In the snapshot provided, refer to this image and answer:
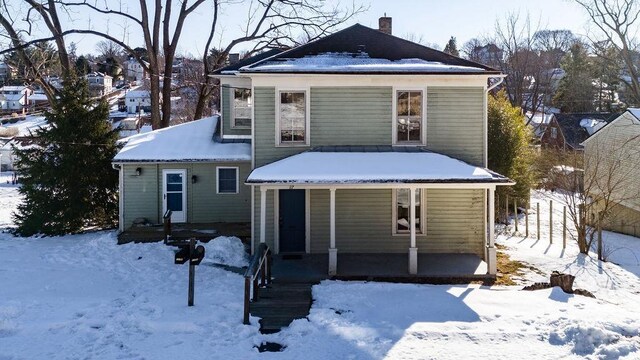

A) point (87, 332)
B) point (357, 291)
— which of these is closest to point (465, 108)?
point (357, 291)

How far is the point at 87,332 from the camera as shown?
8359mm

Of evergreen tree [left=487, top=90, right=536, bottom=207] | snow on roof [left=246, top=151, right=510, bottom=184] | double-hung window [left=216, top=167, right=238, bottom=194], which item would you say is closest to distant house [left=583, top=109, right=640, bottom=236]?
evergreen tree [left=487, top=90, right=536, bottom=207]

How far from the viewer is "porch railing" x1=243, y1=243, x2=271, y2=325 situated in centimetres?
893

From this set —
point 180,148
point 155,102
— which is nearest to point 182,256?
point 180,148

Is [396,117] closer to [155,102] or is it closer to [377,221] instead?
[377,221]

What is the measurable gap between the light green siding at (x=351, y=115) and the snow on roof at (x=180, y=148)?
3384 millimetres

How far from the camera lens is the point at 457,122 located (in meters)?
14.1

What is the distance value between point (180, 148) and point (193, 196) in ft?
5.59

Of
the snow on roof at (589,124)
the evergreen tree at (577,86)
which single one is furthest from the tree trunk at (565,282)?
the evergreen tree at (577,86)

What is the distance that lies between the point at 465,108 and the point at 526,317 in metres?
6.61

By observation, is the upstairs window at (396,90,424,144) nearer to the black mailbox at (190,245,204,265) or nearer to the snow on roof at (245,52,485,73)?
the snow on roof at (245,52,485,73)

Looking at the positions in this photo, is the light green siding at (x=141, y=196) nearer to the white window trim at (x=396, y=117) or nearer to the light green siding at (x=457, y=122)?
the white window trim at (x=396, y=117)

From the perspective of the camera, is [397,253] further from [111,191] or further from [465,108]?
[111,191]

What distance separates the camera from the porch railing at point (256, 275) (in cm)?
893
